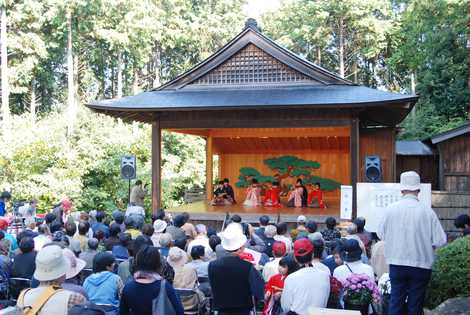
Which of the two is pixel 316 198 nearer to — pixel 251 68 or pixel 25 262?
pixel 251 68

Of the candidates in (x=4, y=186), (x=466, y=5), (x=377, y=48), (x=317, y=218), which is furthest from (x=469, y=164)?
(x=377, y=48)

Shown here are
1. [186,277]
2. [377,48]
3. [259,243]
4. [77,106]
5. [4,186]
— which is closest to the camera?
[186,277]

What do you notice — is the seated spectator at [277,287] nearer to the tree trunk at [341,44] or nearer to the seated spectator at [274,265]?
the seated spectator at [274,265]

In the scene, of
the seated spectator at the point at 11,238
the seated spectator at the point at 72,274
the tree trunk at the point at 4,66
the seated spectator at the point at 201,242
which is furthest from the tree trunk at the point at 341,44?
the seated spectator at the point at 72,274

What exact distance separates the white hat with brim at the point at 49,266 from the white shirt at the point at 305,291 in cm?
161

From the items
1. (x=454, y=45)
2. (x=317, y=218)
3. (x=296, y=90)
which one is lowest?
(x=317, y=218)

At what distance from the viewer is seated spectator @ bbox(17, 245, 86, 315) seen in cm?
293

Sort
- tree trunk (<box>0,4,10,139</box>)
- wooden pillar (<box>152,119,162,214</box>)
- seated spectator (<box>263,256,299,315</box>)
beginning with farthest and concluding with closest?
tree trunk (<box>0,4,10,139</box>)
wooden pillar (<box>152,119,162,214</box>)
seated spectator (<box>263,256,299,315</box>)

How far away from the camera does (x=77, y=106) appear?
27438mm

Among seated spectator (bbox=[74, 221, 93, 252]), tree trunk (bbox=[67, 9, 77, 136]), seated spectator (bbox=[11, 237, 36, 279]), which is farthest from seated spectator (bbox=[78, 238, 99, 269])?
tree trunk (bbox=[67, 9, 77, 136])

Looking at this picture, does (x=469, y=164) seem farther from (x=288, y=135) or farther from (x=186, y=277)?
(x=186, y=277)

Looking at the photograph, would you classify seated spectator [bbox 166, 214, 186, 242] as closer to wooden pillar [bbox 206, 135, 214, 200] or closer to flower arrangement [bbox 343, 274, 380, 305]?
flower arrangement [bbox 343, 274, 380, 305]

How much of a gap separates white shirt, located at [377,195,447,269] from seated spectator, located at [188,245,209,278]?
2.02m

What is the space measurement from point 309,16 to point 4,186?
22.1m
